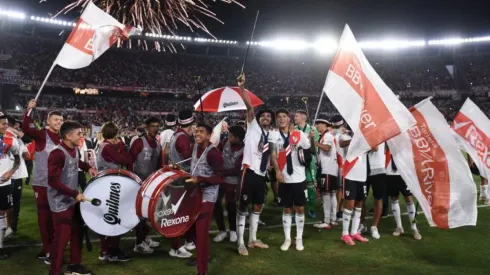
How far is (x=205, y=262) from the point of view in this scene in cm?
499

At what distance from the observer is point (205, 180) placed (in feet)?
16.3

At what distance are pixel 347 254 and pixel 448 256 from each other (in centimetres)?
155

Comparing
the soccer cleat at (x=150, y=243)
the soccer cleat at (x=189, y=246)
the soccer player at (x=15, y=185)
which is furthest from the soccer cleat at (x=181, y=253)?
the soccer player at (x=15, y=185)

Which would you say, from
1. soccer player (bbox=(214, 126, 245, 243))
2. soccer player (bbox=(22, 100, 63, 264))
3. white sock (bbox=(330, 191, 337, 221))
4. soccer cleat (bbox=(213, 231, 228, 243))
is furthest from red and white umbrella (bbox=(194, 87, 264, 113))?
soccer player (bbox=(22, 100, 63, 264))

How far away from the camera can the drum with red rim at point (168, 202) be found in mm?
4535

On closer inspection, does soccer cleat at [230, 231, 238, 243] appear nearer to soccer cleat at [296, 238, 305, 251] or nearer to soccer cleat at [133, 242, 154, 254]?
soccer cleat at [296, 238, 305, 251]

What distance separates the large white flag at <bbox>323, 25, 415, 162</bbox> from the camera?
15.2ft

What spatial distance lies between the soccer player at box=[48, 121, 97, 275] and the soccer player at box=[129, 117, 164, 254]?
1353mm

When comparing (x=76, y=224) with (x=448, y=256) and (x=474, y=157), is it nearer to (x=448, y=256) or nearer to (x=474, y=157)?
(x=448, y=256)

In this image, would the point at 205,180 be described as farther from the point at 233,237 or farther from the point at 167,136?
the point at 167,136

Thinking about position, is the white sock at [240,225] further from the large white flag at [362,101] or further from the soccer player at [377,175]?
the soccer player at [377,175]

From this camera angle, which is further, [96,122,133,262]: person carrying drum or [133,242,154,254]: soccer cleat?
[133,242,154,254]: soccer cleat

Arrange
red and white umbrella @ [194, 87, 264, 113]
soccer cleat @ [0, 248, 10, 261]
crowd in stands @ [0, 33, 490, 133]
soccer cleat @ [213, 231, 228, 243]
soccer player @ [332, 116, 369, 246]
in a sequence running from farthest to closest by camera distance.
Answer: crowd in stands @ [0, 33, 490, 133], red and white umbrella @ [194, 87, 264, 113], soccer cleat @ [213, 231, 228, 243], soccer player @ [332, 116, 369, 246], soccer cleat @ [0, 248, 10, 261]

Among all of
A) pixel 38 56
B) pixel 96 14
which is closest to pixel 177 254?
pixel 96 14
